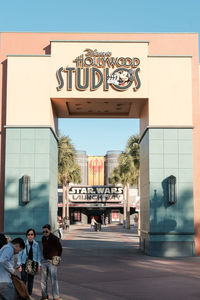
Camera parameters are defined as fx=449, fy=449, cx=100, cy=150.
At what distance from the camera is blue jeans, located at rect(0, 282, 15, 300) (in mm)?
7695

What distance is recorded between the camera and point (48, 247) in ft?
38.2

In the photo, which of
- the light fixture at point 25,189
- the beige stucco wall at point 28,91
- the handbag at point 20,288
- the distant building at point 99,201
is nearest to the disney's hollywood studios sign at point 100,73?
the beige stucco wall at point 28,91

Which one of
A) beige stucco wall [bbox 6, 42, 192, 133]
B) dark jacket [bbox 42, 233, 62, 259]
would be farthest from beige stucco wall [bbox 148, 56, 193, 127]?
dark jacket [bbox 42, 233, 62, 259]

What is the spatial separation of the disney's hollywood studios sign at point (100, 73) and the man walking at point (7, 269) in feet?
54.9

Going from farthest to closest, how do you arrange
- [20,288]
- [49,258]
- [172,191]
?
[172,191]
[49,258]
[20,288]

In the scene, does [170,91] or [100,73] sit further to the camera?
[100,73]

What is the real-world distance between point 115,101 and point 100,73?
187 centimetres

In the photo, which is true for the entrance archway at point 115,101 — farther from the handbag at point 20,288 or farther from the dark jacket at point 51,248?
the handbag at point 20,288

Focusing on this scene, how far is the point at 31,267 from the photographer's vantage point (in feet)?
36.8

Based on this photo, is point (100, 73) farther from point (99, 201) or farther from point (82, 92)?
point (99, 201)

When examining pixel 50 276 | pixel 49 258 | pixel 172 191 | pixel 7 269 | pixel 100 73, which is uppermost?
pixel 100 73

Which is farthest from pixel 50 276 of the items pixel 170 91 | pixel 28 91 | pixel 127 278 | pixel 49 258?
pixel 170 91

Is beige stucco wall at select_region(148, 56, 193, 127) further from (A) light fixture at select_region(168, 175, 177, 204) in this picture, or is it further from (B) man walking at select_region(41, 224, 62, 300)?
(B) man walking at select_region(41, 224, 62, 300)

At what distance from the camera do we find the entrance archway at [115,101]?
76.4 feet
